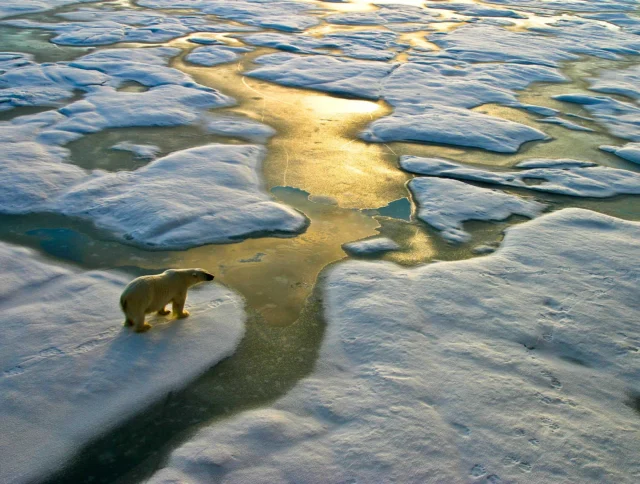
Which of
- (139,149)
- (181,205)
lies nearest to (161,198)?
(181,205)

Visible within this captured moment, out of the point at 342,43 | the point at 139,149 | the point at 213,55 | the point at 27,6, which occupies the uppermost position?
the point at 27,6

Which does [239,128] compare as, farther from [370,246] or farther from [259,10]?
[259,10]

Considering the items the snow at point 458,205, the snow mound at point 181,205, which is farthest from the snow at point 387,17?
the snow mound at point 181,205

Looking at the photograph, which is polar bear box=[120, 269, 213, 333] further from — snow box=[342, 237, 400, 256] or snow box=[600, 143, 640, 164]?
snow box=[600, 143, 640, 164]

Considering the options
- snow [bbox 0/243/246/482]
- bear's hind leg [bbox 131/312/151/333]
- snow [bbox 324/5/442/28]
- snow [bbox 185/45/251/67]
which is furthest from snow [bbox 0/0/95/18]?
bear's hind leg [bbox 131/312/151/333]

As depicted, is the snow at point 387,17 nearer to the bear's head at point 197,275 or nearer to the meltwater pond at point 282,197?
the meltwater pond at point 282,197
